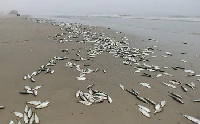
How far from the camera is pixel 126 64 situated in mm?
9727

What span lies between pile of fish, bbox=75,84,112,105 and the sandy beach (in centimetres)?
15

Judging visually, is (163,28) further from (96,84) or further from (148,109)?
(148,109)

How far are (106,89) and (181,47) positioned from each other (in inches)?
325

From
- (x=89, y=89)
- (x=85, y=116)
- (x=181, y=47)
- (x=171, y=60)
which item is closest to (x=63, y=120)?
(x=85, y=116)

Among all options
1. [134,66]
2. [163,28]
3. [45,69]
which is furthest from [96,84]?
[163,28]

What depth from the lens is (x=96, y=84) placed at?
7.47 meters

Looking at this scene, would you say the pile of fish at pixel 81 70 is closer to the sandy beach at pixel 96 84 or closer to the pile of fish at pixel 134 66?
the pile of fish at pixel 134 66

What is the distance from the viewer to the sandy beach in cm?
557

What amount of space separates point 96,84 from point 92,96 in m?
1.04

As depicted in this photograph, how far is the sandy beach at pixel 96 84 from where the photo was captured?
5566 millimetres

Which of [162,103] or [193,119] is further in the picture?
[162,103]

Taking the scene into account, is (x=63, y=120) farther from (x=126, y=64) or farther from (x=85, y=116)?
(x=126, y=64)

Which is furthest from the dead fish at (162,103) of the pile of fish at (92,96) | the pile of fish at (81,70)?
the pile of fish at (81,70)

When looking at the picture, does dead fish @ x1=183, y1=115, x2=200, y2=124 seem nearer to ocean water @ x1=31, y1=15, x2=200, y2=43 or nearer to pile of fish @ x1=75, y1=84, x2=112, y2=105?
pile of fish @ x1=75, y1=84, x2=112, y2=105
